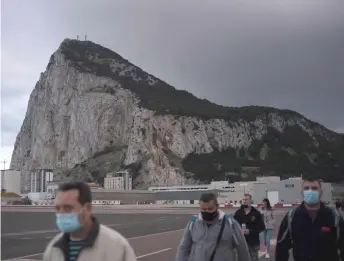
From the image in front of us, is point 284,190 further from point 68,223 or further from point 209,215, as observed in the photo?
point 68,223

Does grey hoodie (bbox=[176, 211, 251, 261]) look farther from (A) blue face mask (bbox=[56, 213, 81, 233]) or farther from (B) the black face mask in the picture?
(A) blue face mask (bbox=[56, 213, 81, 233])

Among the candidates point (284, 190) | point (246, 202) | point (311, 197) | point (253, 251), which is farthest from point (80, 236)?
point (284, 190)

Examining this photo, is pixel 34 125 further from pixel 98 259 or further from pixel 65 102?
pixel 98 259

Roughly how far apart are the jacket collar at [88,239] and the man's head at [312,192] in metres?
2.18

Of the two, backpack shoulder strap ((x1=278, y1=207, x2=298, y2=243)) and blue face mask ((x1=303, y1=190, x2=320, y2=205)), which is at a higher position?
blue face mask ((x1=303, y1=190, x2=320, y2=205))

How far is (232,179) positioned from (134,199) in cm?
4159

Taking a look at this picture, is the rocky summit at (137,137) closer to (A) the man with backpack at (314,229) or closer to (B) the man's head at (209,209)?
(B) the man's head at (209,209)

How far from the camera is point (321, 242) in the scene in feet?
12.8

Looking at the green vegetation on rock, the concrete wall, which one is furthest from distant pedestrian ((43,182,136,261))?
the green vegetation on rock

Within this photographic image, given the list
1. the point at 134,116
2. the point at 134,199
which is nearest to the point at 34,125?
the point at 134,116

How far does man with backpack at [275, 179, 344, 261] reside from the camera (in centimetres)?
391

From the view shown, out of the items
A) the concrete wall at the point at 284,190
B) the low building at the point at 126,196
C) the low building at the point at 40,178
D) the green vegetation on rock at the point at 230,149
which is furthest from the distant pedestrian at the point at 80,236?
the low building at the point at 40,178

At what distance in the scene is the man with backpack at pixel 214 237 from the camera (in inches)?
171

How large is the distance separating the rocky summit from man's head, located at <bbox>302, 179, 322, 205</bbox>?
124 m
